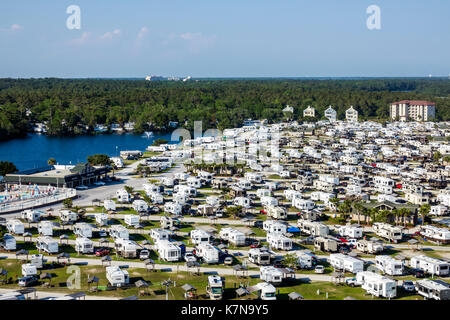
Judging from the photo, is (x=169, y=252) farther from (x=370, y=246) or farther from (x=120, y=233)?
(x=370, y=246)

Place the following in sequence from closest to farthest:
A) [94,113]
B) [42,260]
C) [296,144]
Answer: [42,260] → [296,144] → [94,113]

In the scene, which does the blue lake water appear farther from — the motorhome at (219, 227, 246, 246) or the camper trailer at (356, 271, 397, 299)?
the camper trailer at (356, 271, 397, 299)

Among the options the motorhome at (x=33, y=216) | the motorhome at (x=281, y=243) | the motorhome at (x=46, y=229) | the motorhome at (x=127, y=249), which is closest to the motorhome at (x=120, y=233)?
the motorhome at (x=127, y=249)

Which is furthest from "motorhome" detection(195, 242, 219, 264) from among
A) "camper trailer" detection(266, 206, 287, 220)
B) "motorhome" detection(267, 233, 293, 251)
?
"camper trailer" detection(266, 206, 287, 220)

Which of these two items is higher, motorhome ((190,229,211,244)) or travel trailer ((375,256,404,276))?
motorhome ((190,229,211,244))

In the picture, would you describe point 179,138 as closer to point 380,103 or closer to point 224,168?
point 224,168

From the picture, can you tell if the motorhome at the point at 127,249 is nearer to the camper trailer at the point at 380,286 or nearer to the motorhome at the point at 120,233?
the motorhome at the point at 120,233

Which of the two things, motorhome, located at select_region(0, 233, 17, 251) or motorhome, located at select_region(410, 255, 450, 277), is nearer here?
motorhome, located at select_region(410, 255, 450, 277)
